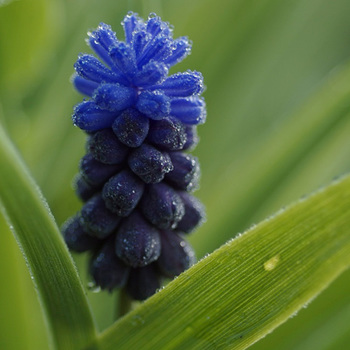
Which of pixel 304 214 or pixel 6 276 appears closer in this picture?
pixel 304 214

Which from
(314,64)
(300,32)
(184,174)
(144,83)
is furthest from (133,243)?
(314,64)


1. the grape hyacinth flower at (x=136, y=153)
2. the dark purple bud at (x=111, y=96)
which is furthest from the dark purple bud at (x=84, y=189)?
the dark purple bud at (x=111, y=96)

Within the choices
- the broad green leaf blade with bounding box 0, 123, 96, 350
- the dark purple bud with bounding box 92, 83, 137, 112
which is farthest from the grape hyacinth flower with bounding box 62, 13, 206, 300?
the broad green leaf blade with bounding box 0, 123, 96, 350

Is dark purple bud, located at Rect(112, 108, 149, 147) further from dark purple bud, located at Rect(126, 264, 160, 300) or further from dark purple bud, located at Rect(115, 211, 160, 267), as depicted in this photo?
dark purple bud, located at Rect(126, 264, 160, 300)

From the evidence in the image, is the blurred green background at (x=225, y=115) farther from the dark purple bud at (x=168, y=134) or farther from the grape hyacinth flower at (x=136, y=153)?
the dark purple bud at (x=168, y=134)

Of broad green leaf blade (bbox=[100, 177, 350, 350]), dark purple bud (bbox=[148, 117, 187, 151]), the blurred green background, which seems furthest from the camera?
the blurred green background

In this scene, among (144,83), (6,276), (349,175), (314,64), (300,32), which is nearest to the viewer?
(349,175)

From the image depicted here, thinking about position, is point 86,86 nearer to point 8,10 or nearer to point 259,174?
point 259,174

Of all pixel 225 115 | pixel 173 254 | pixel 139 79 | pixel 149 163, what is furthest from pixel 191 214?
pixel 225 115
